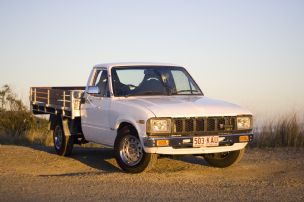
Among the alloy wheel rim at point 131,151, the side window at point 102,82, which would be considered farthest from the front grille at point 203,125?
the side window at point 102,82

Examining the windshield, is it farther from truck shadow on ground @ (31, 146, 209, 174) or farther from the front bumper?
the front bumper

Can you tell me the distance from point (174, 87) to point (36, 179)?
3.46 meters

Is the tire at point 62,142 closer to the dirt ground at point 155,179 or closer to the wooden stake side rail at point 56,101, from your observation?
the dirt ground at point 155,179

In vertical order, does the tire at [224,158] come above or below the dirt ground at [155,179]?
above

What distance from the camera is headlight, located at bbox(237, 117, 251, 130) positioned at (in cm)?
1072

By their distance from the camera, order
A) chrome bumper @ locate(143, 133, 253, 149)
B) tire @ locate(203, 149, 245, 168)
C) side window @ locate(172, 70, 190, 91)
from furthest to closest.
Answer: side window @ locate(172, 70, 190, 91) < tire @ locate(203, 149, 245, 168) < chrome bumper @ locate(143, 133, 253, 149)

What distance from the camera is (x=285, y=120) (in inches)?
626

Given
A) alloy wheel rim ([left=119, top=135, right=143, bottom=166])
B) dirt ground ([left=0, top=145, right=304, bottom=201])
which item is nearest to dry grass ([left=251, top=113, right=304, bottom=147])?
dirt ground ([left=0, top=145, right=304, bottom=201])

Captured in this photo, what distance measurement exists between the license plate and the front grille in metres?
0.13

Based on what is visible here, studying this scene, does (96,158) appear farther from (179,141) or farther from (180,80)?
(179,141)

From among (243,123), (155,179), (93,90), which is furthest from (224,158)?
(93,90)

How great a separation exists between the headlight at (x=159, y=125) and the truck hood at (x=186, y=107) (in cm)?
10

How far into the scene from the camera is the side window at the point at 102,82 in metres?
11.9

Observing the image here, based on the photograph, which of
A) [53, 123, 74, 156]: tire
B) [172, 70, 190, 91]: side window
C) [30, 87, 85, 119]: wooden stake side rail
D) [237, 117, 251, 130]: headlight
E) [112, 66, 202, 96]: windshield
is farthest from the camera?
[53, 123, 74, 156]: tire
